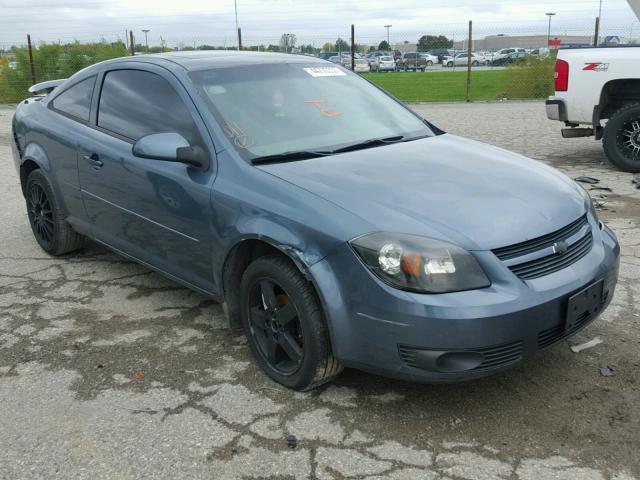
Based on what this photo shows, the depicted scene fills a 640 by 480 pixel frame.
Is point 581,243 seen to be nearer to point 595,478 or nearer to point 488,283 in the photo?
point 488,283

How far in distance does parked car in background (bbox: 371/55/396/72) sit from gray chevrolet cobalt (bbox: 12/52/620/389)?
144 feet

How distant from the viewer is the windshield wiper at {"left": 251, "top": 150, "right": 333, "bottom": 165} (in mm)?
3393

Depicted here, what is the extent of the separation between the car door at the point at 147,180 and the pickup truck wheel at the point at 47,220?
2.11 feet

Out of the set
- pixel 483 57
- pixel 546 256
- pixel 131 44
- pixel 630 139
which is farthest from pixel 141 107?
pixel 483 57

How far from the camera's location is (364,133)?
3.86 m

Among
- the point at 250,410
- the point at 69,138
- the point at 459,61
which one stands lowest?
the point at 459,61

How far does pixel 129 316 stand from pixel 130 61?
5.28ft

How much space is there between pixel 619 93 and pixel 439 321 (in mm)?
6819

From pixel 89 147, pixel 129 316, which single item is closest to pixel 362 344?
pixel 129 316

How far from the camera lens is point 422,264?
271cm

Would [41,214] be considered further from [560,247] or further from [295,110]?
[560,247]

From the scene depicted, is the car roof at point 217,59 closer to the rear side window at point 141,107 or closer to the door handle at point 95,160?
the rear side window at point 141,107

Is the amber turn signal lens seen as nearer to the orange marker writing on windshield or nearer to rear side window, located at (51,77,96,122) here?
the orange marker writing on windshield

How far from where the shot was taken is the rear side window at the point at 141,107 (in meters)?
3.77
